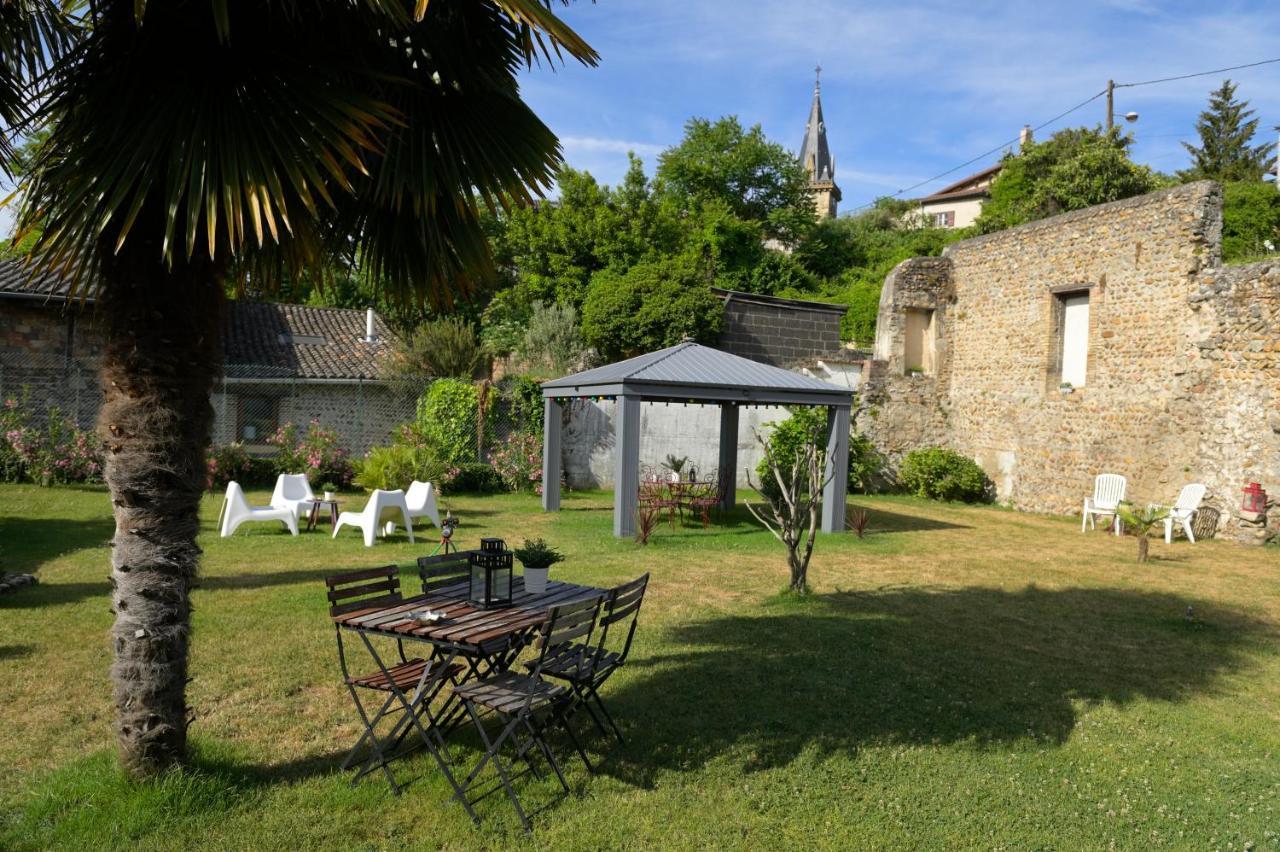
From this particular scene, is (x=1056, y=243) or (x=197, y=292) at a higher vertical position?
(x=1056, y=243)

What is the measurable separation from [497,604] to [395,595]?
688 millimetres

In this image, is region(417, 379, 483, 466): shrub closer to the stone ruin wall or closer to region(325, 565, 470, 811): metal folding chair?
the stone ruin wall

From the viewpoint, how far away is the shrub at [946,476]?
1781 cm

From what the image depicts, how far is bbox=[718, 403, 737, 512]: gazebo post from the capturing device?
48.1ft

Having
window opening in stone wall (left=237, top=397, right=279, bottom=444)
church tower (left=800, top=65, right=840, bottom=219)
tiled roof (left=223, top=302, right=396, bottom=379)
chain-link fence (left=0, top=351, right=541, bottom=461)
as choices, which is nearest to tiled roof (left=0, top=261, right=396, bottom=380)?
tiled roof (left=223, top=302, right=396, bottom=379)

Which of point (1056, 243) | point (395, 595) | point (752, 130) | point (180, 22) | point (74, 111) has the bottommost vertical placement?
point (395, 595)

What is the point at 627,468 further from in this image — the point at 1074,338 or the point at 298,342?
the point at 298,342

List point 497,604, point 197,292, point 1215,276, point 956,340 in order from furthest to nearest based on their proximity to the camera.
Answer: point 956,340 < point 1215,276 < point 497,604 < point 197,292

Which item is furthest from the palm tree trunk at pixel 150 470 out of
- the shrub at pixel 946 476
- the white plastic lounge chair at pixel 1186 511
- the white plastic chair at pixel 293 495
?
the shrub at pixel 946 476

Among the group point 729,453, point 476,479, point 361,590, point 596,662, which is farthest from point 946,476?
point 361,590

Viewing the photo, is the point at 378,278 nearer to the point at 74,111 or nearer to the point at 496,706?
the point at 74,111

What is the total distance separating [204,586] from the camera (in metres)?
7.79

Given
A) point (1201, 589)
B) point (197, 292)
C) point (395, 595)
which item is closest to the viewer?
point (197, 292)

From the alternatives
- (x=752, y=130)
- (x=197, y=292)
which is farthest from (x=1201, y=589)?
(x=752, y=130)
